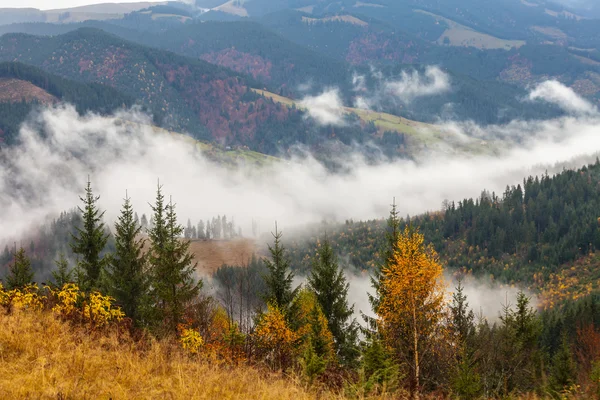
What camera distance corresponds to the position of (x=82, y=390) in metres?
11.5

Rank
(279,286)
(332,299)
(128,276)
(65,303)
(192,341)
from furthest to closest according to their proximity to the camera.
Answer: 1. (332,299)
2. (279,286)
3. (128,276)
4. (65,303)
5. (192,341)

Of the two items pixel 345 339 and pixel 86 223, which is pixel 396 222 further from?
pixel 86 223

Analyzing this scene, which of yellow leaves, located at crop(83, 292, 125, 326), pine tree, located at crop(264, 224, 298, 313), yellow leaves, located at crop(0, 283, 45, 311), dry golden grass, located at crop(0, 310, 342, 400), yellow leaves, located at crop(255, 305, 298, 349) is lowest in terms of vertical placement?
yellow leaves, located at crop(255, 305, 298, 349)

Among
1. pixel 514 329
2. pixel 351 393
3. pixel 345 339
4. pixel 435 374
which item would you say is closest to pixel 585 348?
pixel 514 329

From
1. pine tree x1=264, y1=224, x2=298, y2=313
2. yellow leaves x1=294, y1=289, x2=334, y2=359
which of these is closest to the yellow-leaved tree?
yellow leaves x1=294, y1=289, x2=334, y2=359

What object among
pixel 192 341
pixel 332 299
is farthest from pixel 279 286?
pixel 192 341

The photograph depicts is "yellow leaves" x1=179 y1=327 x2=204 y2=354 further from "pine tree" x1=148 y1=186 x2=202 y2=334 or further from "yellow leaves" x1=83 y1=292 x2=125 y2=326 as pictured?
"pine tree" x1=148 y1=186 x2=202 y2=334

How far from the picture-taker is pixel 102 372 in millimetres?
12844

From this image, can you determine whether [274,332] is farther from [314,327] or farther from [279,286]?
[279,286]

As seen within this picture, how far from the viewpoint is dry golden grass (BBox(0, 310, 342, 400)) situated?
1156 cm

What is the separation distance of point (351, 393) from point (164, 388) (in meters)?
4.51

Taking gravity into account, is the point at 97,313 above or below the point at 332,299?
above

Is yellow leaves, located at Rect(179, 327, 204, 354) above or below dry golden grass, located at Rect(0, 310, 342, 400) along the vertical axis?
below

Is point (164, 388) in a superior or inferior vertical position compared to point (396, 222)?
inferior
